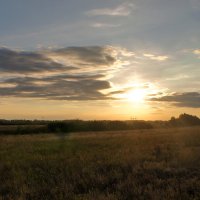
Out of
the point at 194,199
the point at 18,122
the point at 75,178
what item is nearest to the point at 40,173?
the point at 75,178

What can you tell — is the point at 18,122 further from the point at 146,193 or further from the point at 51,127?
the point at 146,193

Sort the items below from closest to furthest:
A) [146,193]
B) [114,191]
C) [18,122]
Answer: [146,193] < [114,191] < [18,122]

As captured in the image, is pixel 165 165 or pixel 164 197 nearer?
pixel 164 197

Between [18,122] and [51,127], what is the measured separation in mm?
37642

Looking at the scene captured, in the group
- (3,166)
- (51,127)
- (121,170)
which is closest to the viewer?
(121,170)

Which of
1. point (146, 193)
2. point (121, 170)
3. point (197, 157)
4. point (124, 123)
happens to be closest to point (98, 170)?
point (121, 170)

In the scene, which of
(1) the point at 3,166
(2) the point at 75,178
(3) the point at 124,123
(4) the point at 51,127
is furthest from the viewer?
(3) the point at 124,123

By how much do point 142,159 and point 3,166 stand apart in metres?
6.37

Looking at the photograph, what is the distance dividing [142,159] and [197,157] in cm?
259

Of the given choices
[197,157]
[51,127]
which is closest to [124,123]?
[51,127]

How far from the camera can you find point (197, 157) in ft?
55.1

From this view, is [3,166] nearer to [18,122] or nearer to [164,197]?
[164,197]

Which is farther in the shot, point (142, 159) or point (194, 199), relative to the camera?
point (142, 159)

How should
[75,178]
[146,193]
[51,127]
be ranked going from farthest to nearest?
1. [51,127]
2. [75,178]
3. [146,193]
